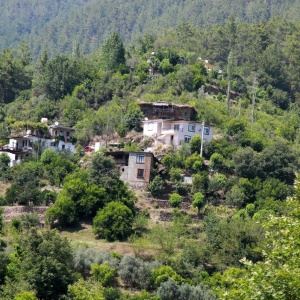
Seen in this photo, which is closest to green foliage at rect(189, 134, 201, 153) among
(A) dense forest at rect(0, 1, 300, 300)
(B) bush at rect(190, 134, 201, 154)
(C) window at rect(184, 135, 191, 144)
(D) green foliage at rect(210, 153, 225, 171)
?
(B) bush at rect(190, 134, 201, 154)

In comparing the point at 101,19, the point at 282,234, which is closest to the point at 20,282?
the point at 282,234

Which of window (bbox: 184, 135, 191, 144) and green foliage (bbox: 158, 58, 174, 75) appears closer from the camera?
window (bbox: 184, 135, 191, 144)

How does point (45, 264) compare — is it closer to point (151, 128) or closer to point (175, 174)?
point (175, 174)

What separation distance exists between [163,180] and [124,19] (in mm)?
115819

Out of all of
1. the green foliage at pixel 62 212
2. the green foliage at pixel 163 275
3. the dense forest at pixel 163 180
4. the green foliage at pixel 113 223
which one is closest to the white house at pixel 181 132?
the dense forest at pixel 163 180

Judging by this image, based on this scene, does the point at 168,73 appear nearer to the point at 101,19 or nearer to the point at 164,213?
the point at 164,213

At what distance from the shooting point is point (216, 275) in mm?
45750

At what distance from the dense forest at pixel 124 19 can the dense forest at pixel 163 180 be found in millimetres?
47720

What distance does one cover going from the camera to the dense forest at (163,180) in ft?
132

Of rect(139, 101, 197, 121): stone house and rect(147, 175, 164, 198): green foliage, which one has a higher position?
rect(139, 101, 197, 121): stone house

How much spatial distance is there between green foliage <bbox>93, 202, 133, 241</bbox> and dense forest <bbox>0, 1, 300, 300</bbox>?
88 millimetres

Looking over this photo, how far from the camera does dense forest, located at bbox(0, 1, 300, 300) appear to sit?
40.2 meters

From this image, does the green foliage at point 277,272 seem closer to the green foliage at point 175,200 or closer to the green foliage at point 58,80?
the green foliage at point 175,200

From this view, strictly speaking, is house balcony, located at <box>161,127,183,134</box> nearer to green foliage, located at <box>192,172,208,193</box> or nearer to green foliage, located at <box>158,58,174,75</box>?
green foliage, located at <box>192,172,208,193</box>
